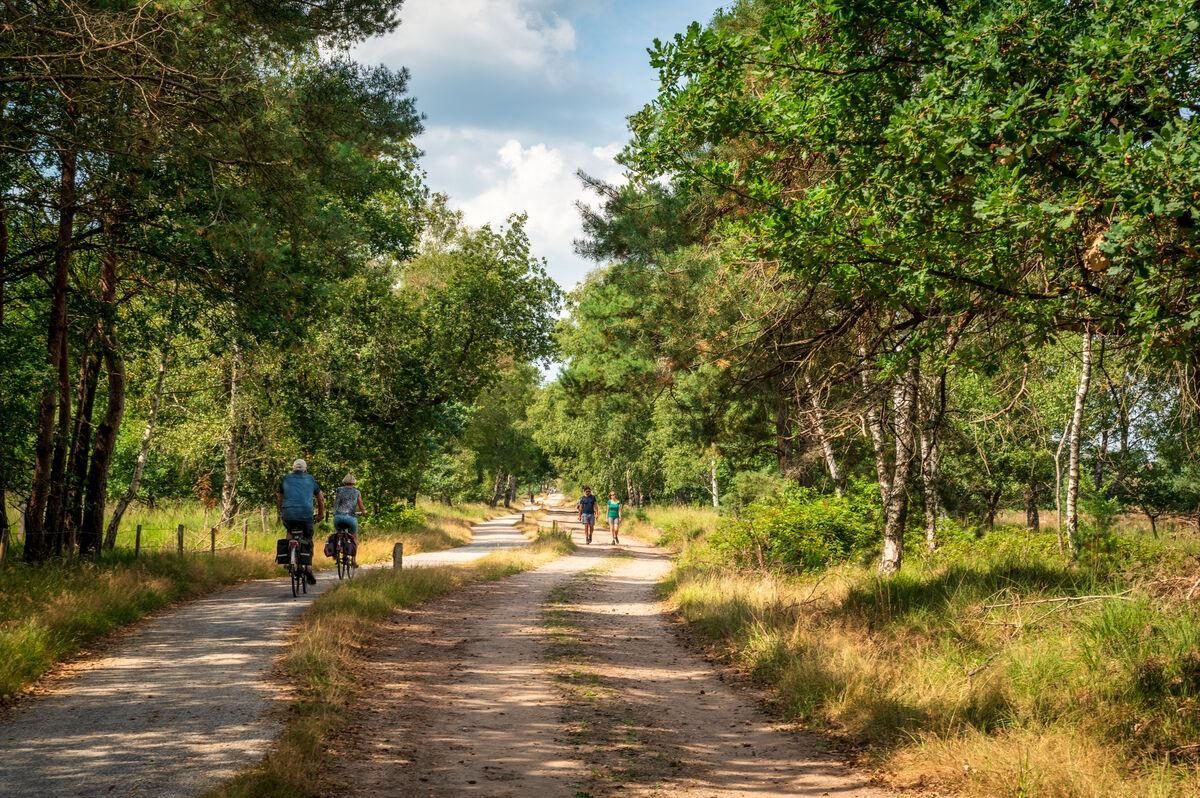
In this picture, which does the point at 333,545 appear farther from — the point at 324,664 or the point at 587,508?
the point at 587,508

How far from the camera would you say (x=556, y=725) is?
24.1 ft

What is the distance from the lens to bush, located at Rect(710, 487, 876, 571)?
1667 centimetres

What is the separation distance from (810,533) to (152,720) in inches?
503

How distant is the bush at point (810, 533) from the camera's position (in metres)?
16.7

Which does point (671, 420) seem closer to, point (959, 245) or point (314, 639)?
point (314, 639)

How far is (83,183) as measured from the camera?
456 inches

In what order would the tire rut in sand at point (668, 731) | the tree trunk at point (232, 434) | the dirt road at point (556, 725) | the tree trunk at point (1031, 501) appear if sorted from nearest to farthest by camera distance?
the dirt road at point (556, 725), the tire rut in sand at point (668, 731), the tree trunk at point (232, 434), the tree trunk at point (1031, 501)

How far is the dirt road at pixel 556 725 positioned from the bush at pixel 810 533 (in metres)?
4.65

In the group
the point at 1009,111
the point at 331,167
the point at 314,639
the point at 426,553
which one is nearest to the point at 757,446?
the point at 426,553

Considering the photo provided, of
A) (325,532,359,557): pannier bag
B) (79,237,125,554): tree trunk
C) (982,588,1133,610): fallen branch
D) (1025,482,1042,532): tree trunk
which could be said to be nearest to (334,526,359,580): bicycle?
(325,532,359,557): pannier bag

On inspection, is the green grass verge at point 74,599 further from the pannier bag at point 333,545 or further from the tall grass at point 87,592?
the pannier bag at point 333,545

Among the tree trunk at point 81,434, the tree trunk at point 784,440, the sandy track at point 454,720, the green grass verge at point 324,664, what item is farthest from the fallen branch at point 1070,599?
the tree trunk at point 81,434

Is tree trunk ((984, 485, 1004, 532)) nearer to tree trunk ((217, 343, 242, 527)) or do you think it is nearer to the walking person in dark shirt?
the walking person in dark shirt

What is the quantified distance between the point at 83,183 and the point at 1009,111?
11.3m
